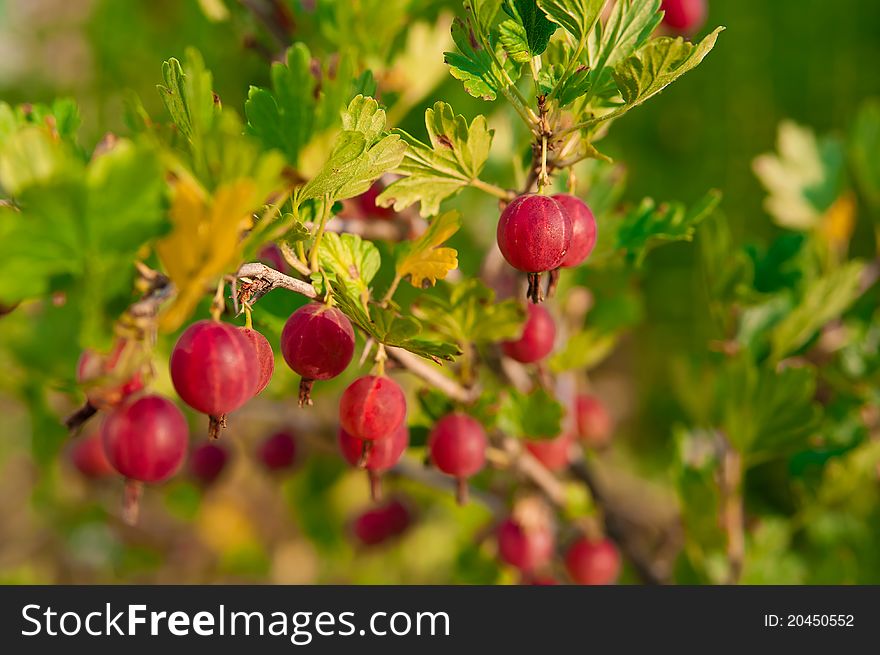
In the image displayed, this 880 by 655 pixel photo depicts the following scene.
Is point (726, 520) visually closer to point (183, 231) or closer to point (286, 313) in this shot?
point (286, 313)

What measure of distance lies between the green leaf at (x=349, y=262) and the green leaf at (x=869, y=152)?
2.91ft

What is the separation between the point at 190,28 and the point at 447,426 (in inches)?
39.9

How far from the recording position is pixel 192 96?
0.47 meters

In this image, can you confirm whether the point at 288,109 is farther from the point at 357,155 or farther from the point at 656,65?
the point at 656,65

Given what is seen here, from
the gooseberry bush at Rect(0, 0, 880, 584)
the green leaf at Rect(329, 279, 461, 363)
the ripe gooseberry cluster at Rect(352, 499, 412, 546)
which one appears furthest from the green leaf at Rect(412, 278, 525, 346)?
the ripe gooseberry cluster at Rect(352, 499, 412, 546)

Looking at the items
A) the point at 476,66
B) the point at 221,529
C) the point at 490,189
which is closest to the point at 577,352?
the point at 490,189

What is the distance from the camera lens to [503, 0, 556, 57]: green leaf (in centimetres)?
53

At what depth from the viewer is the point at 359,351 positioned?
37.5 inches

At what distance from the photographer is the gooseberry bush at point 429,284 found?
0.46 m

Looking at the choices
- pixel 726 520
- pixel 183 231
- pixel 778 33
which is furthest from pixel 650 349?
pixel 183 231

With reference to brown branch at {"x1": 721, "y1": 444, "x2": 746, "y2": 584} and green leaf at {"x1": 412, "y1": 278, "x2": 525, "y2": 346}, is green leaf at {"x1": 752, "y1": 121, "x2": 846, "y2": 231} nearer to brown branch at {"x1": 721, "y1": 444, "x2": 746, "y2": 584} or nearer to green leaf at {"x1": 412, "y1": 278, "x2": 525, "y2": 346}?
brown branch at {"x1": 721, "y1": 444, "x2": 746, "y2": 584}

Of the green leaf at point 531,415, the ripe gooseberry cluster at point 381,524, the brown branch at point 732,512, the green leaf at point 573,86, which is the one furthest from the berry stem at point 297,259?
the ripe gooseberry cluster at point 381,524

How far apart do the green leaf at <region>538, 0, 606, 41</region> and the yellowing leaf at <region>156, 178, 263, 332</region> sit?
0.25m

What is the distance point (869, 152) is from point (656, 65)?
31.5 inches
